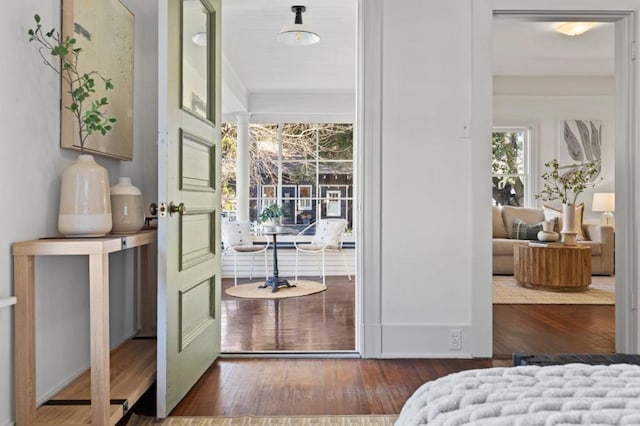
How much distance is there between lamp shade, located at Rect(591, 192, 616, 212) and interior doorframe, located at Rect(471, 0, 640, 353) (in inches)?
153

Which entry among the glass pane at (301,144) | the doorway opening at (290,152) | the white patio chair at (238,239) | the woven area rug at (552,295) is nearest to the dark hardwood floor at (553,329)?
the woven area rug at (552,295)

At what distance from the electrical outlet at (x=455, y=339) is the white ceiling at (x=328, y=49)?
2.07 metres

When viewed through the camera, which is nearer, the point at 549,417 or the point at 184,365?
the point at 549,417

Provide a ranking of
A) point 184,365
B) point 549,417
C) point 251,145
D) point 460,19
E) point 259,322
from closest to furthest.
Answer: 1. point 549,417
2. point 184,365
3. point 460,19
4. point 259,322
5. point 251,145

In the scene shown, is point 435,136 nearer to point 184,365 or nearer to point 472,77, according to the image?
point 472,77

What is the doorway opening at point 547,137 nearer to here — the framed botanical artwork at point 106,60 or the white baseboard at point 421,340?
the white baseboard at point 421,340

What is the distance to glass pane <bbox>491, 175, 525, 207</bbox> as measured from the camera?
21.6ft

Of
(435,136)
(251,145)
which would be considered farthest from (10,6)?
(251,145)

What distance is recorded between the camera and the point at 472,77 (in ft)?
8.90

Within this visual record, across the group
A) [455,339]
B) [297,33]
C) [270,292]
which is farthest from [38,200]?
[270,292]

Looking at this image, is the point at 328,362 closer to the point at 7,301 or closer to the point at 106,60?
the point at 7,301

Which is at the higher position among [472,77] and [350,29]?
[350,29]

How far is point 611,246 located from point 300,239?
167 inches

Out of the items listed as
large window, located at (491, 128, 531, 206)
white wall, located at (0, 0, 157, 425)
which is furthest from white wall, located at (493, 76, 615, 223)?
white wall, located at (0, 0, 157, 425)
